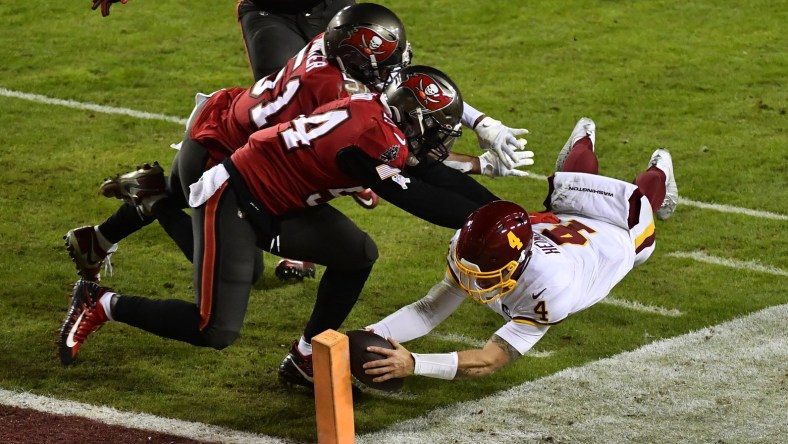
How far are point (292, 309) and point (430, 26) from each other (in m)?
5.12

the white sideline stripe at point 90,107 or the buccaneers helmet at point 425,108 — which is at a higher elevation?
the buccaneers helmet at point 425,108

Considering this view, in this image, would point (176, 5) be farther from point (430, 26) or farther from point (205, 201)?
point (205, 201)

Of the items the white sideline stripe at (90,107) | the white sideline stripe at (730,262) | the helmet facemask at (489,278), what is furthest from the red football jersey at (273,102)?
the white sideline stripe at (90,107)

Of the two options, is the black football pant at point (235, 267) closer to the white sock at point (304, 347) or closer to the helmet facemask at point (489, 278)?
the white sock at point (304, 347)

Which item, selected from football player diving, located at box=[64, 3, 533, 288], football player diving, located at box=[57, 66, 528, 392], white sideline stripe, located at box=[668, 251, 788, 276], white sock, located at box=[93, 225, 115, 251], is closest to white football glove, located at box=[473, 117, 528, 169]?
football player diving, located at box=[64, 3, 533, 288]

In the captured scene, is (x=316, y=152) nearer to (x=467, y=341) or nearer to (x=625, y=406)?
(x=467, y=341)

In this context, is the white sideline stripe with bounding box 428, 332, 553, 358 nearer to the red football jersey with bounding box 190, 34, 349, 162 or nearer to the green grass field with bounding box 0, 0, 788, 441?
the green grass field with bounding box 0, 0, 788, 441

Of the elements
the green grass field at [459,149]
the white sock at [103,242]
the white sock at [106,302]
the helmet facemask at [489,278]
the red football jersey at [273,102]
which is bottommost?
the green grass field at [459,149]

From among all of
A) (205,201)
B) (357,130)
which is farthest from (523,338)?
(205,201)

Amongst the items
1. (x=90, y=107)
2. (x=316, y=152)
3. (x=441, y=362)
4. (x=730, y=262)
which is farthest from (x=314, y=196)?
(x=90, y=107)

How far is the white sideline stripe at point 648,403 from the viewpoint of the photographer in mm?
4652

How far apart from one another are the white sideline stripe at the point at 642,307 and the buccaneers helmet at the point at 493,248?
1.43m

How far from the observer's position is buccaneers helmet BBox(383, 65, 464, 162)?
4.66 m

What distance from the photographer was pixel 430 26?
1054 centimetres
